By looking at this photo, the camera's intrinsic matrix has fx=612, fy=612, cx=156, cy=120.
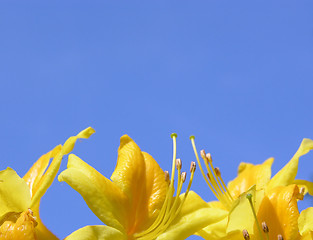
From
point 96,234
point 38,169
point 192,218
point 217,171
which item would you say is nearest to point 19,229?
point 96,234

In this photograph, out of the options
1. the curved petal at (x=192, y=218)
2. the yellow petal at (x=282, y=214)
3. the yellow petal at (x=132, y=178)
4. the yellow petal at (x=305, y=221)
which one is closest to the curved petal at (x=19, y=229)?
the yellow petal at (x=132, y=178)

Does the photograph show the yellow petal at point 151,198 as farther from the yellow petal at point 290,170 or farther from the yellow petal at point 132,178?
the yellow petal at point 290,170

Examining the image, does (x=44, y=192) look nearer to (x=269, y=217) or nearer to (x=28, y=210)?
(x=28, y=210)

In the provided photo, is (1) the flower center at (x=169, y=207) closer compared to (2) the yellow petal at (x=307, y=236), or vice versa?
(2) the yellow petal at (x=307, y=236)

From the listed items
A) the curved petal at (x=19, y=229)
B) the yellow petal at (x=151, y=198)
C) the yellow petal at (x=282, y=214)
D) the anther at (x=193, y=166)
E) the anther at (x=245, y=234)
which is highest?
the anther at (x=193, y=166)

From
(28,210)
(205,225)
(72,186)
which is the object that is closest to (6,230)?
(28,210)

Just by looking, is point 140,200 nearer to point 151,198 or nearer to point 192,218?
point 151,198

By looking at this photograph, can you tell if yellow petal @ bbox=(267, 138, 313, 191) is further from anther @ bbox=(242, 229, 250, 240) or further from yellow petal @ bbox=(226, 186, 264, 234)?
anther @ bbox=(242, 229, 250, 240)
